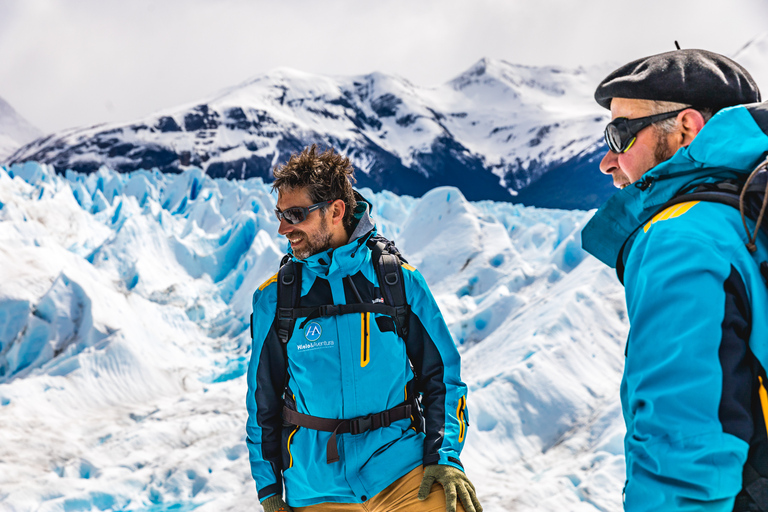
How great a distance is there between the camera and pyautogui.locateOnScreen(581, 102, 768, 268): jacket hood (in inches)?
29.1

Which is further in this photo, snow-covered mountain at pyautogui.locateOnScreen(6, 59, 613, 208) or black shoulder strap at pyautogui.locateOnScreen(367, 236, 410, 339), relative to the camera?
snow-covered mountain at pyautogui.locateOnScreen(6, 59, 613, 208)

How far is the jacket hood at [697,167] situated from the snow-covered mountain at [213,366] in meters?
2.78

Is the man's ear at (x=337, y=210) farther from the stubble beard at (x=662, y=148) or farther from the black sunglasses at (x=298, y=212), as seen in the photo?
the stubble beard at (x=662, y=148)

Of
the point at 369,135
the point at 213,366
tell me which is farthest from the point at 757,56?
the point at 369,135

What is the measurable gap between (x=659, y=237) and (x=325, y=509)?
44.6 inches

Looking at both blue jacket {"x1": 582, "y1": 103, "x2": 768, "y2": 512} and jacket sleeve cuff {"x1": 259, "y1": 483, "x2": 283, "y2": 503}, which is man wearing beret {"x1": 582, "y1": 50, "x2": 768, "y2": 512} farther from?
jacket sleeve cuff {"x1": 259, "y1": 483, "x2": 283, "y2": 503}

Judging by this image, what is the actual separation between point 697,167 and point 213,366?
7472 millimetres

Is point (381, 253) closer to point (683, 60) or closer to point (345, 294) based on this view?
point (345, 294)

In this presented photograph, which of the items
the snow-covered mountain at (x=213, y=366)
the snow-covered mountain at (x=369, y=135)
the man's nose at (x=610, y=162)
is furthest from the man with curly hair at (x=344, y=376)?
the snow-covered mountain at (x=369, y=135)

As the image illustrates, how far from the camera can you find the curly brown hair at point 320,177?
1.54 meters

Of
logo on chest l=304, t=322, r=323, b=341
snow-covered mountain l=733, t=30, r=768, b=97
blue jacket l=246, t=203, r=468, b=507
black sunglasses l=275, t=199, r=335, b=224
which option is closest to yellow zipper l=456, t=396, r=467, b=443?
blue jacket l=246, t=203, r=468, b=507

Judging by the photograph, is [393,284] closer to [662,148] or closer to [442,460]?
[442,460]

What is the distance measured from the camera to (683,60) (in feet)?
3.10

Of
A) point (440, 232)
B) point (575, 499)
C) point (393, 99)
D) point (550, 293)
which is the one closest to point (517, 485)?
point (575, 499)
